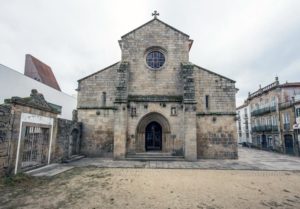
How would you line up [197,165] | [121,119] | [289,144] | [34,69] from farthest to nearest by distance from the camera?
[34,69], [289,144], [121,119], [197,165]

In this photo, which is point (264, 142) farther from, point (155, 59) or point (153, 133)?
point (155, 59)

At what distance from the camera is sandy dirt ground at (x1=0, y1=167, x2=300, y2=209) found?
4.57 metres

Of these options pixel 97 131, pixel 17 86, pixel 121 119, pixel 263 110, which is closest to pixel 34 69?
pixel 17 86

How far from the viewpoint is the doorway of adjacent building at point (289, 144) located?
18.2 metres

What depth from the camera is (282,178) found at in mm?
7422

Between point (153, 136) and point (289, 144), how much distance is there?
655 inches

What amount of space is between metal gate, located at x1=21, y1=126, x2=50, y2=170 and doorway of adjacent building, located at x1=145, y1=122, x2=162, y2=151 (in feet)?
22.0

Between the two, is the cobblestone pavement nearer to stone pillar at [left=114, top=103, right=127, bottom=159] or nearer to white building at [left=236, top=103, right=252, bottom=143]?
stone pillar at [left=114, top=103, right=127, bottom=159]

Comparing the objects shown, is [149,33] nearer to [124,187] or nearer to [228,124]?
[228,124]

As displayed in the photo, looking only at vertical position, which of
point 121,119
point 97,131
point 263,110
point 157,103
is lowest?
point 97,131

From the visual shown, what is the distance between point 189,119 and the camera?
11391 millimetres

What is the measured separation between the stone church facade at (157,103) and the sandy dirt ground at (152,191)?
4273 millimetres

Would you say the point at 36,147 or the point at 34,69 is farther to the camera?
the point at 34,69

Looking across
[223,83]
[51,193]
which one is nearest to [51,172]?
A: [51,193]
